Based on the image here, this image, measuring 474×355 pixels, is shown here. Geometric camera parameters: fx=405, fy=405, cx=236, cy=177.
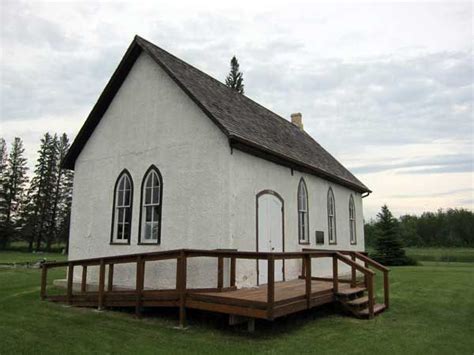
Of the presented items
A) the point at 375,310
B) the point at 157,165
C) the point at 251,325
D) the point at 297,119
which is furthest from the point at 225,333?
the point at 297,119

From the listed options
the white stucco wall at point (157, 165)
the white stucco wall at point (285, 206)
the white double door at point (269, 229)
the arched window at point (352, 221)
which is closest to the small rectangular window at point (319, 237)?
the white stucco wall at point (285, 206)

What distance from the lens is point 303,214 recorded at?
1498 cm

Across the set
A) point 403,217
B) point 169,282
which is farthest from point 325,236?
point 403,217

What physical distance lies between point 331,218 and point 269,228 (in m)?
6.25

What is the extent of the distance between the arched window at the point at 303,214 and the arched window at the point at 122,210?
5.92 metres

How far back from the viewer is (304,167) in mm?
14750

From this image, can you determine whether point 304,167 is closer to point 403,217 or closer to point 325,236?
point 325,236

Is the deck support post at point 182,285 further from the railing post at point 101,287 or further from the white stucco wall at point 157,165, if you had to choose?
the railing post at point 101,287

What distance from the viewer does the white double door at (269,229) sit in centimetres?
1173

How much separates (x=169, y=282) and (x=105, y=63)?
30.4 ft

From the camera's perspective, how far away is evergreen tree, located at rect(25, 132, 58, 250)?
189ft

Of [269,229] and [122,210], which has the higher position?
[122,210]

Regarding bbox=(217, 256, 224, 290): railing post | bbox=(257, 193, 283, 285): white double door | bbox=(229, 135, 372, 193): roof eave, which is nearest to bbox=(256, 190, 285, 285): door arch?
bbox=(257, 193, 283, 285): white double door

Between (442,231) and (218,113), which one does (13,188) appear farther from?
(442,231)
